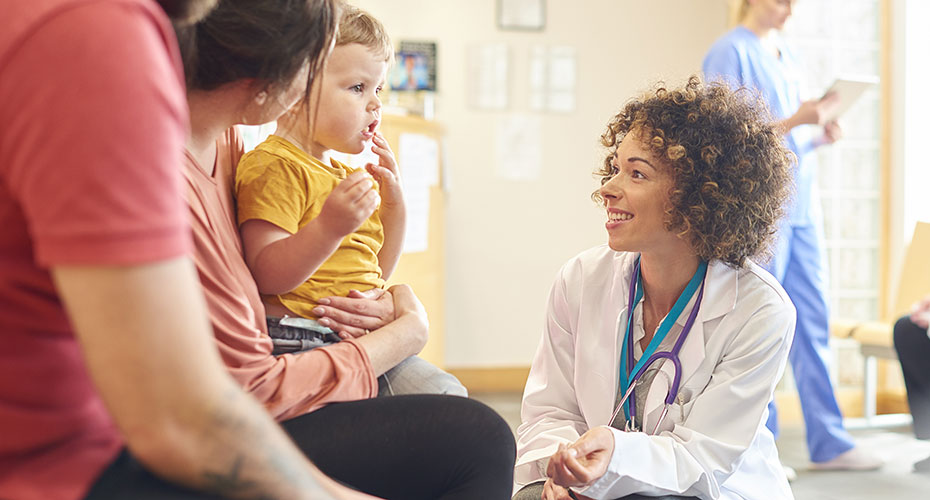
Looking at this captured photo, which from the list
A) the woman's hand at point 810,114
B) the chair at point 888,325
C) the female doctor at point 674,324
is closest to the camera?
the female doctor at point 674,324

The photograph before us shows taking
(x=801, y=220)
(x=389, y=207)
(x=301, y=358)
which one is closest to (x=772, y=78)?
(x=801, y=220)

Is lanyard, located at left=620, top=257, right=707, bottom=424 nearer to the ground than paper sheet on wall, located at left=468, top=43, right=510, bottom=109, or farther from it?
nearer to the ground

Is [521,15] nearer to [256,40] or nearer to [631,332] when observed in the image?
[631,332]

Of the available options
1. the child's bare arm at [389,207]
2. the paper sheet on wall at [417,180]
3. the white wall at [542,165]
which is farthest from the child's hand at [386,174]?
the white wall at [542,165]

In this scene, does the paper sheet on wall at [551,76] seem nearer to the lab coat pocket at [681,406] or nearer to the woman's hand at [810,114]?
the woman's hand at [810,114]

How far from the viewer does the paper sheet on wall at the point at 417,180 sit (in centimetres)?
393

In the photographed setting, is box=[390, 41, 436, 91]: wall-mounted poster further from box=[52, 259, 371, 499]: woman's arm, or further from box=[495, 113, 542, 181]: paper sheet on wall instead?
box=[52, 259, 371, 499]: woman's arm

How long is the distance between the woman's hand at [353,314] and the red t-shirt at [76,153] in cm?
65

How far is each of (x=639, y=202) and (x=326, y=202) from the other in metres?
0.66

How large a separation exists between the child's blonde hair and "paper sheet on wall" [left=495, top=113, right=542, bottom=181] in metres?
3.22

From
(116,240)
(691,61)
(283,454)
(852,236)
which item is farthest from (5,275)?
(691,61)

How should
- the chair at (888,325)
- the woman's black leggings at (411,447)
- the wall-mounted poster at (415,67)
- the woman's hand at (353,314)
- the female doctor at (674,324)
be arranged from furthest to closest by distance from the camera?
the wall-mounted poster at (415,67) < the chair at (888,325) < the female doctor at (674,324) < the woman's hand at (353,314) < the woman's black leggings at (411,447)

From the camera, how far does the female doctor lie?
1.46 m

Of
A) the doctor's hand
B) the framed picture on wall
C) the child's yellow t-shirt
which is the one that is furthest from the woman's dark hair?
the framed picture on wall
